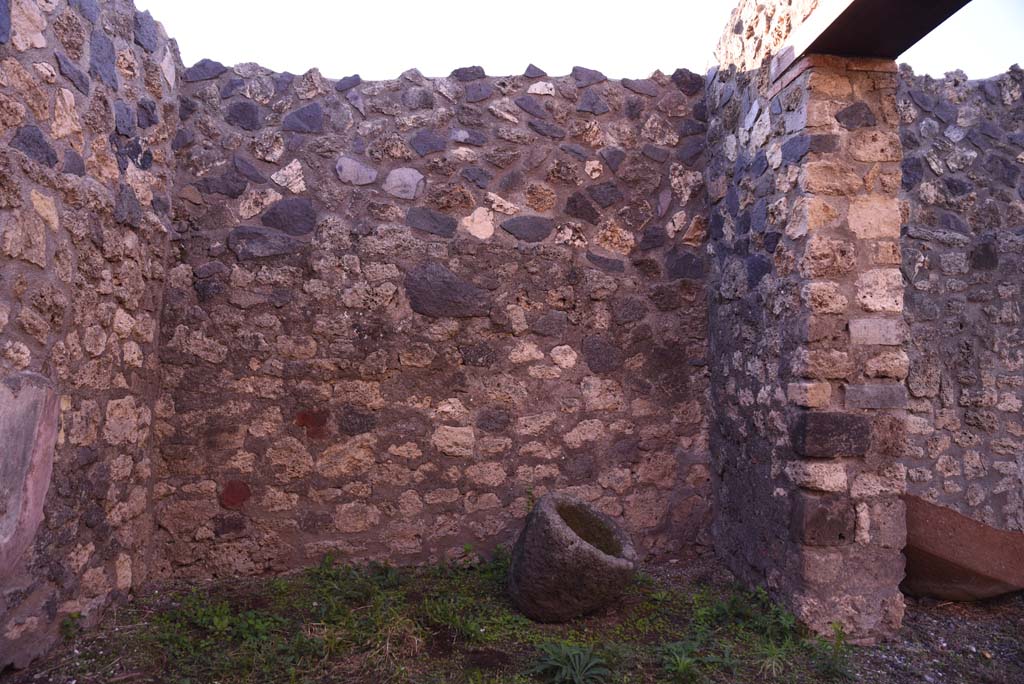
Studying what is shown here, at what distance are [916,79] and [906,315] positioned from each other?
1.48 meters

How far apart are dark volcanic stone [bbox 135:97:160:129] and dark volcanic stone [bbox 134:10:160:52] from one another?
0.26 m

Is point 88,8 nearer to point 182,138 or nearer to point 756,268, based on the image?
point 182,138

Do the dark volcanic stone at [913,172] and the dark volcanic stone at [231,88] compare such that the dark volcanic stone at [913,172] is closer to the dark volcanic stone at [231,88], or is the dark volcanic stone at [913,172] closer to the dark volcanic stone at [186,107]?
the dark volcanic stone at [231,88]

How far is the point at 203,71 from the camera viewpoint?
148 inches

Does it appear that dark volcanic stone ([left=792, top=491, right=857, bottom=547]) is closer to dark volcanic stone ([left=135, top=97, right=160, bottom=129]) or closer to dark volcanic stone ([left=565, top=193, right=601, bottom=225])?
dark volcanic stone ([left=565, top=193, right=601, bottom=225])

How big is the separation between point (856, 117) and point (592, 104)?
4.82 feet

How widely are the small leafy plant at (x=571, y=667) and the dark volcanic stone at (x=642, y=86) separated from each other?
307cm

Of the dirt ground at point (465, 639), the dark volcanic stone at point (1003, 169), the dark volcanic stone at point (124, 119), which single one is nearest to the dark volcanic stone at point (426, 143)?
the dark volcanic stone at point (124, 119)

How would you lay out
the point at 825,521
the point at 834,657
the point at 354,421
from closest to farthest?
the point at 834,657
the point at 825,521
the point at 354,421

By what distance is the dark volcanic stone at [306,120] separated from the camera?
3783mm

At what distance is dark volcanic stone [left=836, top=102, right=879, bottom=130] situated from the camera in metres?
3.13

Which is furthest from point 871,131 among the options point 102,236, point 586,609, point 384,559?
point 102,236

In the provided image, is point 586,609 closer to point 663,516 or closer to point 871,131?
point 663,516

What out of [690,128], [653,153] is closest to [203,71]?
[653,153]
